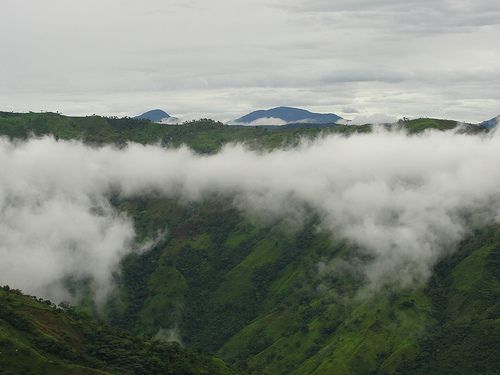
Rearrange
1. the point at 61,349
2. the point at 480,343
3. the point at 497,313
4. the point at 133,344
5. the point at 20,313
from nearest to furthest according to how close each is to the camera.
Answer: the point at 61,349 < the point at 20,313 < the point at 133,344 < the point at 480,343 < the point at 497,313

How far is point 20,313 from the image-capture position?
111062 millimetres

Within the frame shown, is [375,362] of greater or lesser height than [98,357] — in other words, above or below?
below

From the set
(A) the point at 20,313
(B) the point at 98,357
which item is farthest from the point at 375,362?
(A) the point at 20,313

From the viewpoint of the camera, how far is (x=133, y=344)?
417 feet

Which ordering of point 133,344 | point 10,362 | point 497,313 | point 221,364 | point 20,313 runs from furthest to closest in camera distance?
1. point 497,313
2. point 221,364
3. point 133,344
4. point 20,313
5. point 10,362

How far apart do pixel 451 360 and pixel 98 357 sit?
145 metres

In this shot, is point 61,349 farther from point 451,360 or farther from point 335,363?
point 451,360

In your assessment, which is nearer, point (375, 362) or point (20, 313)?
point (20, 313)

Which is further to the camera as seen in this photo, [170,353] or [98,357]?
[170,353]

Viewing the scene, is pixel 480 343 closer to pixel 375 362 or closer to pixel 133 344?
pixel 375 362

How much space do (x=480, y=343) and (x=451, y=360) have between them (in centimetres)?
1410

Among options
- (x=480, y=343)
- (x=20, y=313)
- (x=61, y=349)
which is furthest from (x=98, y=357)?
(x=480, y=343)

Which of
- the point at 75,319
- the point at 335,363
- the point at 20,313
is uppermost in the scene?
the point at 20,313

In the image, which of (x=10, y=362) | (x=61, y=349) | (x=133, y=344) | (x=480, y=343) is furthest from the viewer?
(x=480, y=343)
